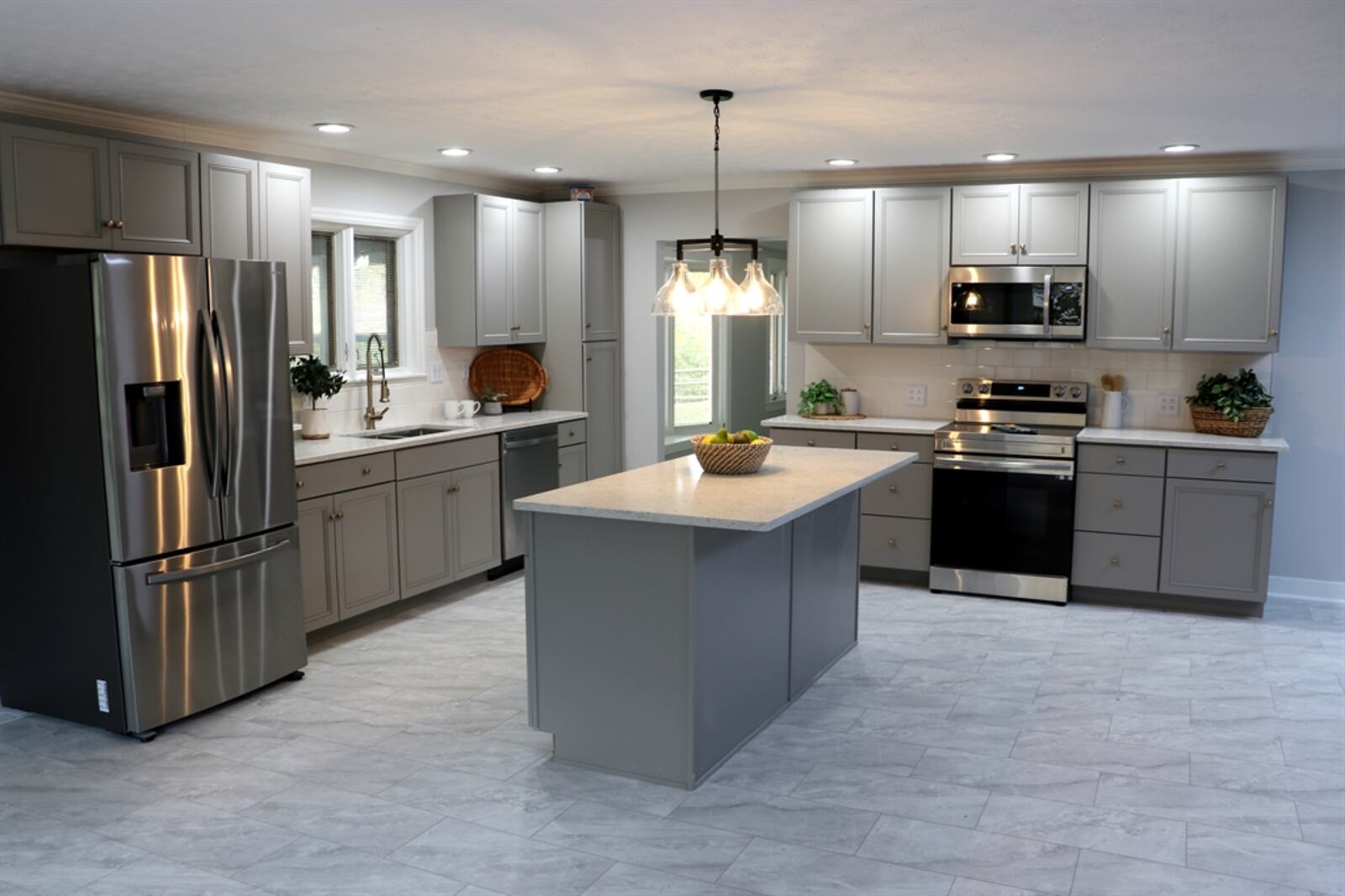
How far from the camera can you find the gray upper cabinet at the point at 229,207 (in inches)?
179

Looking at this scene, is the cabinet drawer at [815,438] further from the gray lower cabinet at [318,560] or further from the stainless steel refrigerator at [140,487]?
the stainless steel refrigerator at [140,487]

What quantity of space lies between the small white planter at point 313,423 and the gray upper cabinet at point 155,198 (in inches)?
41.0

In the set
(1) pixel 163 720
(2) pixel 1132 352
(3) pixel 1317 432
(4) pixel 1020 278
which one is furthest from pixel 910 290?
(1) pixel 163 720

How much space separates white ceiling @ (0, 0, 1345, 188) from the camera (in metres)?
3.02

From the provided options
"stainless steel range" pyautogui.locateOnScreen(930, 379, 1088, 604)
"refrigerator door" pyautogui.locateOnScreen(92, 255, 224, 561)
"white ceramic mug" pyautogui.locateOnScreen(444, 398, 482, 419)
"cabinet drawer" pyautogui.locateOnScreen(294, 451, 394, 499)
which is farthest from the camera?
"white ceramic mug" pyautogui.locateOnScreen(444, 398, 482, 419)

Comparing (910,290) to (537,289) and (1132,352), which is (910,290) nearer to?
(1132,352)

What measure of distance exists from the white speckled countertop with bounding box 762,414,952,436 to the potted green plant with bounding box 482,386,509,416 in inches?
63.5

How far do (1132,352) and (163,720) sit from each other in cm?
506

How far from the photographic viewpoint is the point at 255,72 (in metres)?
3.75

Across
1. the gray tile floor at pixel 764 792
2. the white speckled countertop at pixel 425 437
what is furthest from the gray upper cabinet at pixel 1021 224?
the white speckled countertop at pixel 425 437

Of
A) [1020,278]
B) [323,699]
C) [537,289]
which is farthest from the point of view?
[537,289]

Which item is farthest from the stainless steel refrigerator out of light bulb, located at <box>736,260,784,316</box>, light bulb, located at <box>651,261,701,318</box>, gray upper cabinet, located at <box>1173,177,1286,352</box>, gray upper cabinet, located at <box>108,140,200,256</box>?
gray upper cabinet, located at <box>1173,177,1286,352</box>

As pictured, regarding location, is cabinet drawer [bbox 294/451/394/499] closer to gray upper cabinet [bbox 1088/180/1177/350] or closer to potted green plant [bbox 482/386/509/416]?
potted green plant [bbox 482/386/509/416]

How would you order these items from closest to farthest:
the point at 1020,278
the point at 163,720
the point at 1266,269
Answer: the point at 163,720 < the point at 1266,269 < the point at 1020,278
